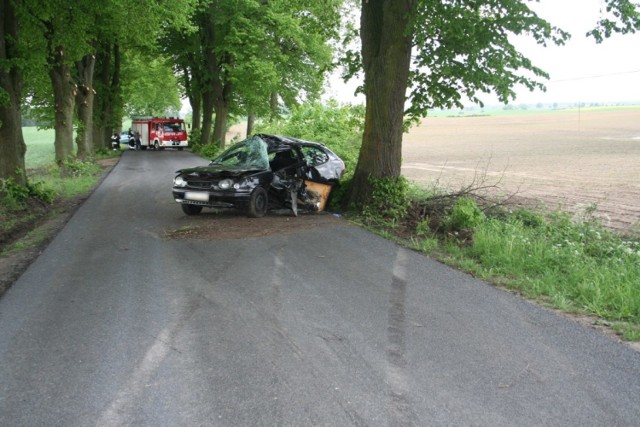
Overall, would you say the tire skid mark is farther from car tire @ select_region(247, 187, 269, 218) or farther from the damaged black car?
the damaged black car

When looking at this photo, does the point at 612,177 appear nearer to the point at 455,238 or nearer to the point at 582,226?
the point at 582,226

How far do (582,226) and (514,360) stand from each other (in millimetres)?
6126

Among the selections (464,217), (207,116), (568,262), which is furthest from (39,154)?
(568,262)

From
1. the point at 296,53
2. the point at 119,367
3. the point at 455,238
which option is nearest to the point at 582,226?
the point at 455,238

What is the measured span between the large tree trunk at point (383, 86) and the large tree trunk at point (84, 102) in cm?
1888

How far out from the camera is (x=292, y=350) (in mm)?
4500

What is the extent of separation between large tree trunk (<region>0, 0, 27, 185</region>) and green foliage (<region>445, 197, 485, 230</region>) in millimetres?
10452

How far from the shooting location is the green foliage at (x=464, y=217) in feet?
32.0

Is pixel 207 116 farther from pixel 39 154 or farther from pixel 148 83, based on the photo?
pixel 39 154

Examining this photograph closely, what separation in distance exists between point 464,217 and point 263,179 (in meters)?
4.11

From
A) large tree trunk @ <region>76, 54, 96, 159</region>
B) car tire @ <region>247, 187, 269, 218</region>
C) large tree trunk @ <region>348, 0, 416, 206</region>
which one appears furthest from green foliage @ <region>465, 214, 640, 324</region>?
large tree trunk @ <region>76, 54, 96, 159</region>

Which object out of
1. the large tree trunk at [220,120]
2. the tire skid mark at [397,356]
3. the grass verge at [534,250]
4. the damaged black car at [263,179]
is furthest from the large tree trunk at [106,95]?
the tire skid mark at [397,356]

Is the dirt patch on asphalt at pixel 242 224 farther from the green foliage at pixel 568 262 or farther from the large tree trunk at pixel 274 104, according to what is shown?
the large tree trunk at pixel 274 104

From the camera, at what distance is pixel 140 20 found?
61.0 feet
